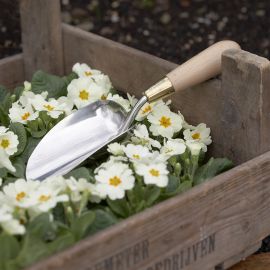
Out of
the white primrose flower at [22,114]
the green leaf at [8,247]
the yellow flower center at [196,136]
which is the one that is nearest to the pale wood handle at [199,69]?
the yellow flower center at [196,136]

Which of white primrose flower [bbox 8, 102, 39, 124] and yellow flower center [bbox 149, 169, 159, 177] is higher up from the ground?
yellow flower center [bbox 149, 169, 159, 177]

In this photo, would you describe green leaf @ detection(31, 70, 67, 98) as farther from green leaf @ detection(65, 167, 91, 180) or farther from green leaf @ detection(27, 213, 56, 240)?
green leaf @ detection(27, 213, 56, 240)

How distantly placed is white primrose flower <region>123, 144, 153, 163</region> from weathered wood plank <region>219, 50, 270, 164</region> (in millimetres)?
185

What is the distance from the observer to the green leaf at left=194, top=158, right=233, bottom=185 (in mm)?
1432

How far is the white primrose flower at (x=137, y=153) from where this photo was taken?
1383mm

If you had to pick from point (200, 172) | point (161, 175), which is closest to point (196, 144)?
point (200, 172)

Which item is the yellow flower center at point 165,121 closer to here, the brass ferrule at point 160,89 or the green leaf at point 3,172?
the brass ferrule at point 160,89

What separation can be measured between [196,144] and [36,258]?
0.46 metres

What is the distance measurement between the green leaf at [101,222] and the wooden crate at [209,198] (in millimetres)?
85

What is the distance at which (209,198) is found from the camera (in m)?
1.29

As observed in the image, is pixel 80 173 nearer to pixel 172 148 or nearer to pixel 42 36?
pixel 172 148

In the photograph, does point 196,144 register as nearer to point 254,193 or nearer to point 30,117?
point 254,193

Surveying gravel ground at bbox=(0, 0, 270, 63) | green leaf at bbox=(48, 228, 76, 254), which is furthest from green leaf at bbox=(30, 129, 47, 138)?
gravel ground at bbox=(0, 0, 270, 63)

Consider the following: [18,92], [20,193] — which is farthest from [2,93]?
[20,193]
